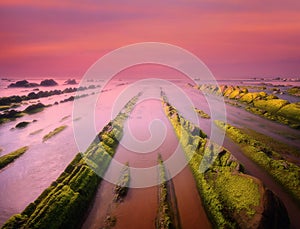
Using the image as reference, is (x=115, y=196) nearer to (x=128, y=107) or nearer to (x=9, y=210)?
(x=9, y=210)

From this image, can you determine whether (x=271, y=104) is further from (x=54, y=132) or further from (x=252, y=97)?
(x=54, y=132)

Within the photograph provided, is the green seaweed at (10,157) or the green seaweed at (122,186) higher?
the green seaweed at (10,157)

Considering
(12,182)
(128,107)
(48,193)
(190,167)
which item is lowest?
(48,193)

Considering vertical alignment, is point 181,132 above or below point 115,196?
above

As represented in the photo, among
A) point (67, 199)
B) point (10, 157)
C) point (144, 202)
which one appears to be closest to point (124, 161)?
point (144, 202)

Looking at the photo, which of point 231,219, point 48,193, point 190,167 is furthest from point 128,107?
point 231,219

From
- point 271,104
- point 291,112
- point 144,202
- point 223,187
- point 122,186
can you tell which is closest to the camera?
point 223,187

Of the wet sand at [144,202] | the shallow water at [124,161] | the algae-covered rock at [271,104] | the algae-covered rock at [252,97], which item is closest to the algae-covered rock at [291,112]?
the algae-covered rock at [271,104]

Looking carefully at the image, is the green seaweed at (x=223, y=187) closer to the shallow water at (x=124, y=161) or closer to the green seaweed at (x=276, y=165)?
the shallow water at (x=124, y=161)
